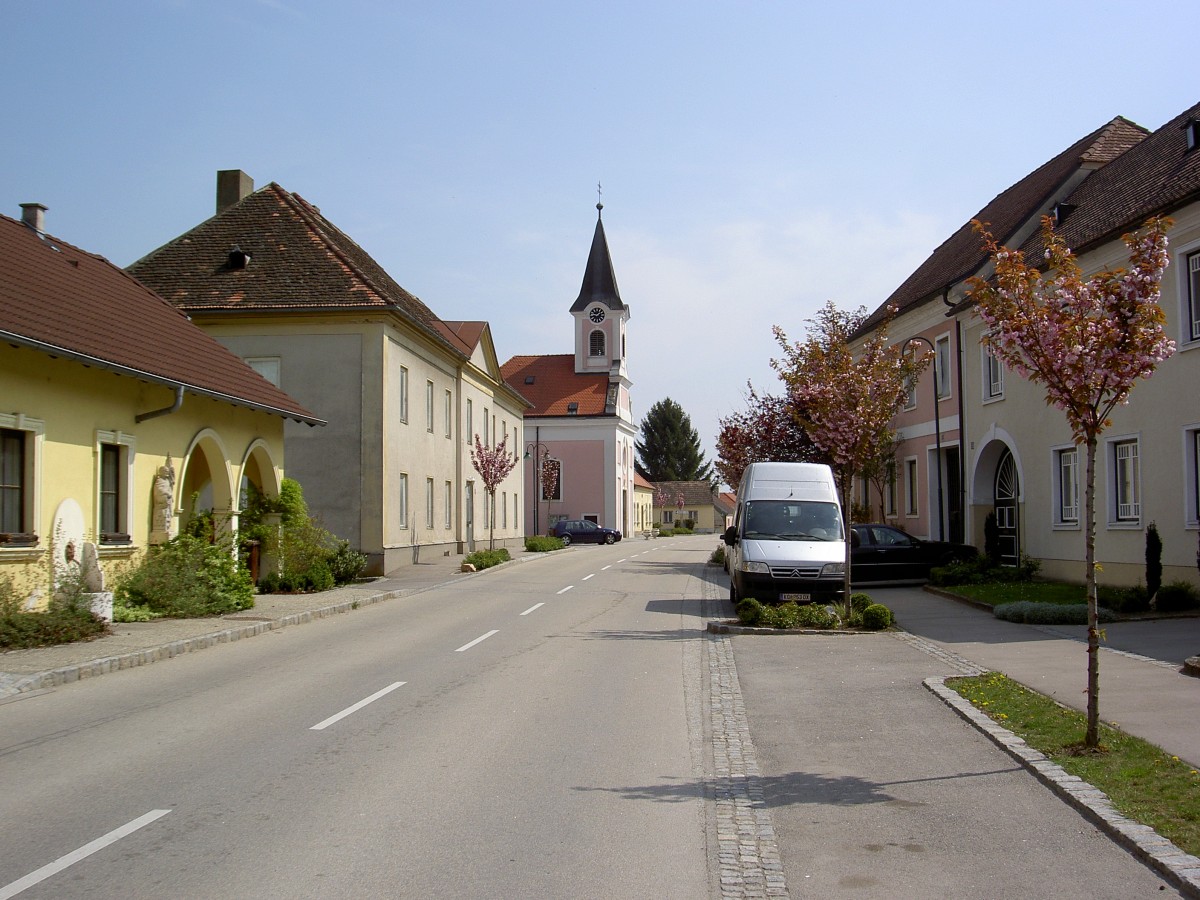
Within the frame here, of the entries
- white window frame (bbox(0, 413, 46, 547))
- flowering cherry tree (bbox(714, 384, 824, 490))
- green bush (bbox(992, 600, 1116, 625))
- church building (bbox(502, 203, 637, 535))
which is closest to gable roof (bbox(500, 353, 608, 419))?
church building (bbox(502, 203, 637, 535))

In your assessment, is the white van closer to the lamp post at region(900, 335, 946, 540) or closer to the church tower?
the lamp post at region(900, 335, 946, 540)

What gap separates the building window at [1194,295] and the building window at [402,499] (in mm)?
21394

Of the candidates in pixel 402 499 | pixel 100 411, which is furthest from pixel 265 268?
pixel 100 411

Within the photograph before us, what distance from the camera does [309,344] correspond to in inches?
1208

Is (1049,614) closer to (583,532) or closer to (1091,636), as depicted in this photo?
(1091,636)

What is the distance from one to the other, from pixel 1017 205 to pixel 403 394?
1855 cm

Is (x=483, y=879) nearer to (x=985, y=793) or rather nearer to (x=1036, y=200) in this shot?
(x=985, y=793)

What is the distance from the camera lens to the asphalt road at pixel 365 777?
17.7ft

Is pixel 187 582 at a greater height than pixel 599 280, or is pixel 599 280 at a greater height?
pixel 599 280

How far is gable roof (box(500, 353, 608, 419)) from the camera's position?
262 feet

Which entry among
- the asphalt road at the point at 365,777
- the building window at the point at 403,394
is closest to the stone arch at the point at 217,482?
the asphalt road at the point at 365,777

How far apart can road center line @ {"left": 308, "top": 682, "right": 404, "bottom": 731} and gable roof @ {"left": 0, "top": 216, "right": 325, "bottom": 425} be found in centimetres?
650

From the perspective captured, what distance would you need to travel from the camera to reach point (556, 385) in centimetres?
8156

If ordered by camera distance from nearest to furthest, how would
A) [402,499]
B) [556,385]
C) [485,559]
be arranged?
[402,499] → [485,559] → [556,385]
